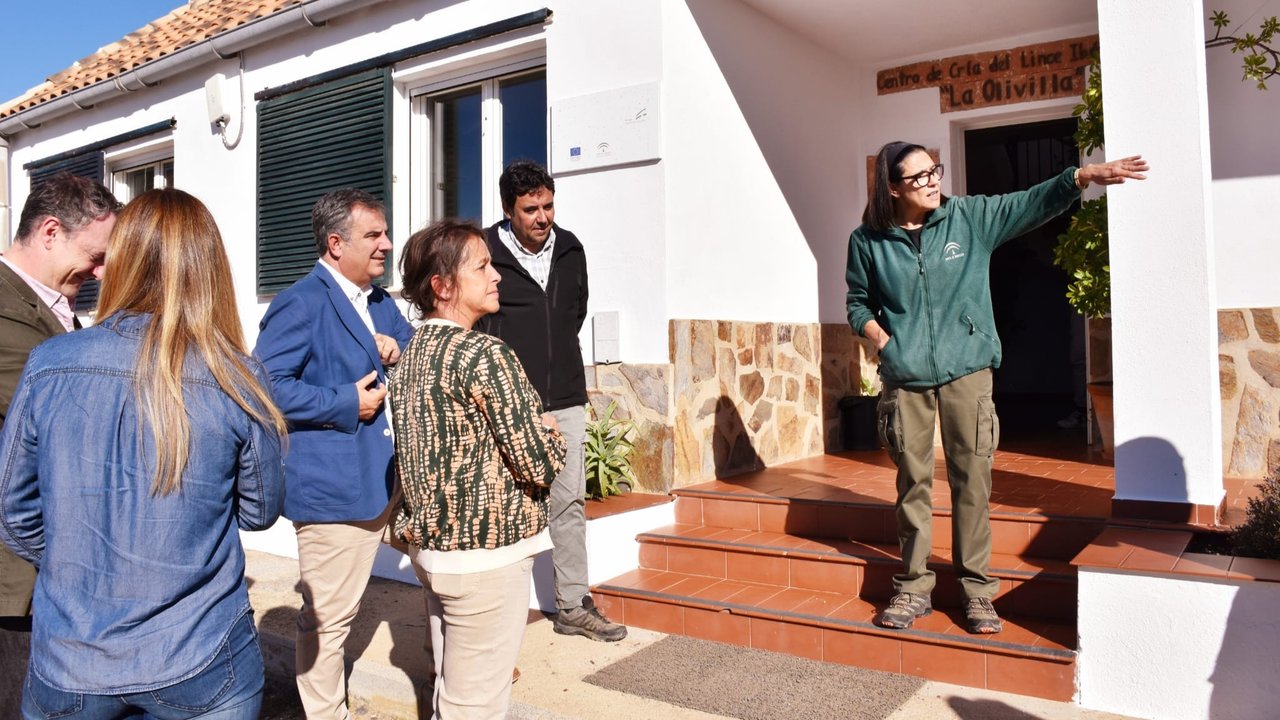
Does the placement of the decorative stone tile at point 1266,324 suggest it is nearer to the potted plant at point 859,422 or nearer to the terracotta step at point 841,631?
the potted plant at point 859,422

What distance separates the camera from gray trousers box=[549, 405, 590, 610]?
4281mm

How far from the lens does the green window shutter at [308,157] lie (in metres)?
6.96

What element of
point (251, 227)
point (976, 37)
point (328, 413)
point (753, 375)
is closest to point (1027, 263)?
point (976, 37)

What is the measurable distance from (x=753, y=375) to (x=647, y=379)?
41.2 inches

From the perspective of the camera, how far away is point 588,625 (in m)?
4.36

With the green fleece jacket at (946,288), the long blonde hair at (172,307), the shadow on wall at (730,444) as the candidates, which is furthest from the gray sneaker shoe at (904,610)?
the long blonde hair at (172,307)

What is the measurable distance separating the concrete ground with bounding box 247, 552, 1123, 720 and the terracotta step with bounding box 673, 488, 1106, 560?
0.94 m

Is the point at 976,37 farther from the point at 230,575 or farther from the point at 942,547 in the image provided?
the point at 230,575

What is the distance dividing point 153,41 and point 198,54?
Answer: 78.7 inches

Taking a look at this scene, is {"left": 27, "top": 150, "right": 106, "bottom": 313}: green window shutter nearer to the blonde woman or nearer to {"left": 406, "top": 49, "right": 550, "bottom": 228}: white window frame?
{"left": 406, "top": 49, "right": 550, "bottom": 228}: white window frame

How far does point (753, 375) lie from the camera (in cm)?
621

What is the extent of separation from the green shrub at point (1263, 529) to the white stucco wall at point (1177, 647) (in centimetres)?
42

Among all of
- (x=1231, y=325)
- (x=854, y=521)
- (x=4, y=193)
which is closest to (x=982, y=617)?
(x=854, y=521)

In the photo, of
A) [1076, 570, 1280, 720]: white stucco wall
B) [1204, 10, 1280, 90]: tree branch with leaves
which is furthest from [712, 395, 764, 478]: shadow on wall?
[1204, 10, 1280, 90]: tree branch with leaves
